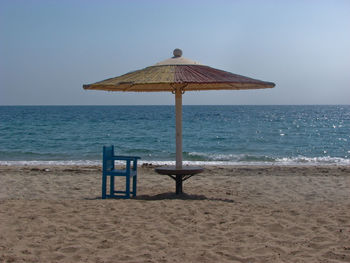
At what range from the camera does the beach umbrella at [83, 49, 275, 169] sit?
6.46 m

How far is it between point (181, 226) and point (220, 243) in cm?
76

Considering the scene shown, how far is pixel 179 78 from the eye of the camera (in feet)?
21.4

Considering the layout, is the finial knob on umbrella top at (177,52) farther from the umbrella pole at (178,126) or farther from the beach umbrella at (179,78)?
the umbrella pole at (178,126)

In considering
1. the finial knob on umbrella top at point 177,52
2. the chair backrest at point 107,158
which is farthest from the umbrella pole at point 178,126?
the chair backrest at point 107,158

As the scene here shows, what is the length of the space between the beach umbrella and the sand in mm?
1666

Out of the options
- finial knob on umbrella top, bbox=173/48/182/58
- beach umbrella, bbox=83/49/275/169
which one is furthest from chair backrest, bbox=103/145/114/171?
finial knob on umbrella top, bbox=173/48/182/58

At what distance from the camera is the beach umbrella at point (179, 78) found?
6461 millimetres

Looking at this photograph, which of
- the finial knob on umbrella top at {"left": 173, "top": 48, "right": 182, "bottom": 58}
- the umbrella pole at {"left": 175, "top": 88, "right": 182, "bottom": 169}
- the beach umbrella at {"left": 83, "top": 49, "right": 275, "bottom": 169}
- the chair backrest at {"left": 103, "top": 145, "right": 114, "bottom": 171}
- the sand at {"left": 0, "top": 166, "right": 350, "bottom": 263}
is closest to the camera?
the sand at {"left": 0, "top": 166, "right": 350, "bottom": 263}

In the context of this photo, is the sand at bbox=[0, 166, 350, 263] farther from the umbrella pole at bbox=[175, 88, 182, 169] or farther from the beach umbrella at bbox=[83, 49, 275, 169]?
the beach umbrella at bbox=[83, 49, 275, 169]

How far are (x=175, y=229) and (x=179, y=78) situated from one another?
94.3 inches

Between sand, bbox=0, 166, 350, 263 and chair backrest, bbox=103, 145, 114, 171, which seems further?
chair backrest, bbox=103, 145, 114, 171

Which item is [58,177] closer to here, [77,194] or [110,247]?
Result: [77,194]

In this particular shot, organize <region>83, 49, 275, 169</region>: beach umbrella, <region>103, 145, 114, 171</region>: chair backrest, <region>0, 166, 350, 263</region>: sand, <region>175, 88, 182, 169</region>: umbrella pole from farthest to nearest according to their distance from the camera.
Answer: <region>175, 88, 182, 169</region>: umbrella pole → <region>103, 145, 114, 171</region>: chair backrest → <region>83, 49, 275, 169</region>: beach umbrella → <region>0, 166, 350, 263</region>: sand

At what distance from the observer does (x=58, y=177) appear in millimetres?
10445
